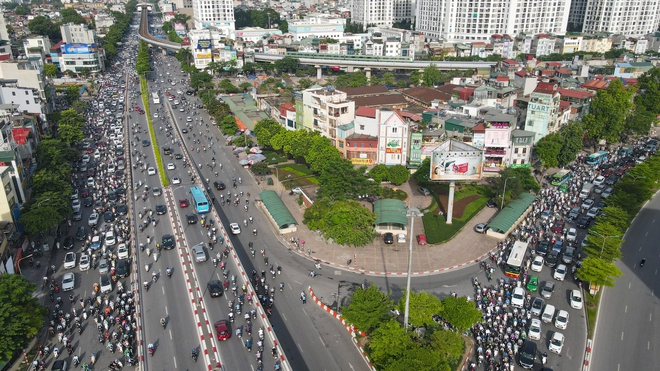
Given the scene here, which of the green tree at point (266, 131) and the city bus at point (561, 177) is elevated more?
the green tree at point (266, 131)

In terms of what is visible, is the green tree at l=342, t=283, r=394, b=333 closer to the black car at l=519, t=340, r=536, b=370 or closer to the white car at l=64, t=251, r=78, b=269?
the black car at l=519, t=340, r=536, b=370

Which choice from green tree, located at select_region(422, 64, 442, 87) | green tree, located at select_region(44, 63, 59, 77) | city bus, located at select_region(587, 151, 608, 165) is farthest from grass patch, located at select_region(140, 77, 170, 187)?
green tree, located at select_region(422, 64, 442, 87)

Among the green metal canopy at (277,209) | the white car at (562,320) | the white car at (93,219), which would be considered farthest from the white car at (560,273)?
the white car at (93,219)

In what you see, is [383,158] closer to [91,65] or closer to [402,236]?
[402,236]

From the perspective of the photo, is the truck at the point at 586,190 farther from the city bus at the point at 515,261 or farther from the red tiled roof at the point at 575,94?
the red tiled roof at the point at 575,94

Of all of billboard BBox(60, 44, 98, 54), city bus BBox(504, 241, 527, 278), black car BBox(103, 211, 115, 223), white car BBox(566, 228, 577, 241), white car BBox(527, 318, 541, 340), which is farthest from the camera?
billboard BBox(60, 44, 98, 54)

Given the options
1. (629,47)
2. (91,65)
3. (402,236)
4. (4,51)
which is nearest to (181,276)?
(402,236)
